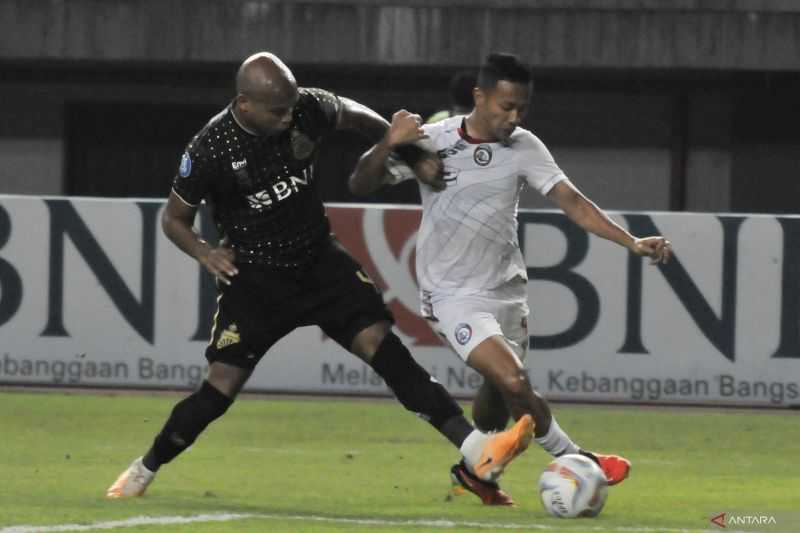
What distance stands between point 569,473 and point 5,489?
8.99 feet

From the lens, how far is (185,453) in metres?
11.3

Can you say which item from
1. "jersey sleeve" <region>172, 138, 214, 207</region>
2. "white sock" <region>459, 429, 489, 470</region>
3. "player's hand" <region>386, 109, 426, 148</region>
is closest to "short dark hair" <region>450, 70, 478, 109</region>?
"player's hand" <region>386, 109, 426, 148</region>

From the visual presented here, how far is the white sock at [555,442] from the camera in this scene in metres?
8.66

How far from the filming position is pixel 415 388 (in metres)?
8.62

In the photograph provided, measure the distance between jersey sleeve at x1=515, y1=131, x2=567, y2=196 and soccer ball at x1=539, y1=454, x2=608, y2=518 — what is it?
125 cm

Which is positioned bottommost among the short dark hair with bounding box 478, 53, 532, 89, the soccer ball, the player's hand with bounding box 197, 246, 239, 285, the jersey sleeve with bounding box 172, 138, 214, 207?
the soccer ball

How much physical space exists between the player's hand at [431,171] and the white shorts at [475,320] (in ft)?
1.64

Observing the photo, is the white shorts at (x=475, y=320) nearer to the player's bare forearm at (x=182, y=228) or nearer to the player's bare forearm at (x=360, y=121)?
the player's bare forearm at (x=360, y=121)

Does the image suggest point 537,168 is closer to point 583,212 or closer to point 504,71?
point 583,212

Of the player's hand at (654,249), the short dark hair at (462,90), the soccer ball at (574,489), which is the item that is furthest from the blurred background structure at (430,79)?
the soccer ball at (574,489)

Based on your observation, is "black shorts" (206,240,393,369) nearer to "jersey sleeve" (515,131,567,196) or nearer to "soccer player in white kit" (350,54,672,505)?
"soccer player in white kit" (350,54,672,505)

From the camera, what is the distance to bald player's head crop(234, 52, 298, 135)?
8.27 metres

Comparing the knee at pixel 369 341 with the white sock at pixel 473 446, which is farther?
the knee at pixel 369 341

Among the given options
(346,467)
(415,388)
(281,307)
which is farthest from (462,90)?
(415,388)
